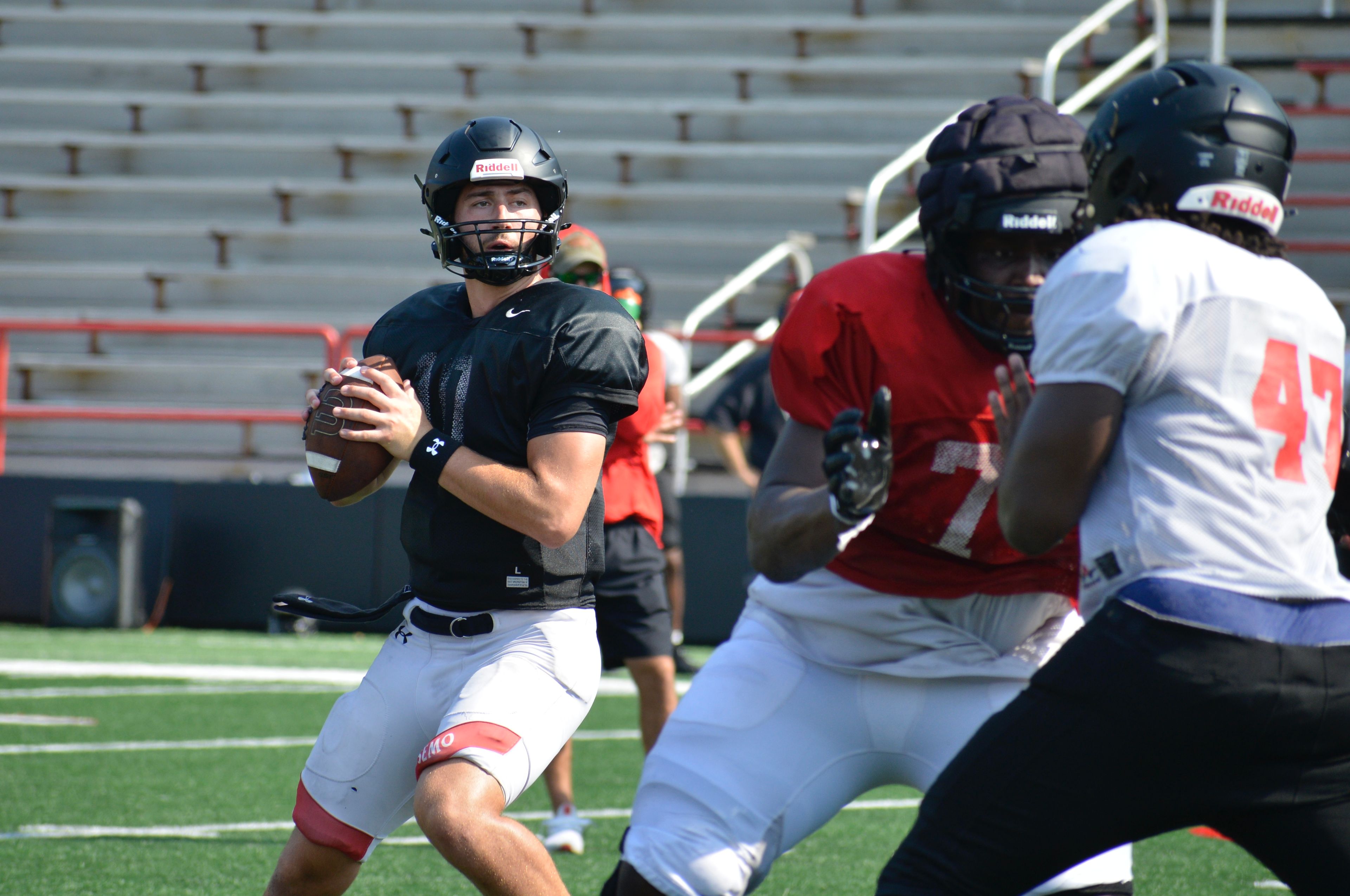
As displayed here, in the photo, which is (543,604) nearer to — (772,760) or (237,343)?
(772,760)

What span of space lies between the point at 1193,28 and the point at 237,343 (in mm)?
7939

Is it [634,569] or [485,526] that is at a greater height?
[485,526]

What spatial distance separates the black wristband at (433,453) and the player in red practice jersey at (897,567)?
24.2 inches

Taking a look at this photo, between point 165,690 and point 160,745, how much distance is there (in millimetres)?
1384

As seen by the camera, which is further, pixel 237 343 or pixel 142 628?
pixel 237 343

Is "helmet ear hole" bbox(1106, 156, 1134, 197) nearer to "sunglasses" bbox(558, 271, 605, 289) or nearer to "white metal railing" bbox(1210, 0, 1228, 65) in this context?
"sunglasses" bbox(558, 271, 605, 289)

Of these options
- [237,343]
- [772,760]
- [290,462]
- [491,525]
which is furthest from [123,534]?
[772,760]

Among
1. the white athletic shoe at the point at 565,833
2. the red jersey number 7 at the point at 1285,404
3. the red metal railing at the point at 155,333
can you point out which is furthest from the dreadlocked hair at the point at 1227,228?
the red metal railing at the point at 155,333

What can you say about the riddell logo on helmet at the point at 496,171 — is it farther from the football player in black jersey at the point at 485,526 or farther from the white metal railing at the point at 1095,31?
the white metal railing at the point at 1095,31

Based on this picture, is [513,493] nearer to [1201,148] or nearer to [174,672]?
[1201,148]

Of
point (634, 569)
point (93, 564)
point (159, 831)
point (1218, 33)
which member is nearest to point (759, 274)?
point (1218, 33)

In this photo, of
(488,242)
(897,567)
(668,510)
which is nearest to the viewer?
(897,567)

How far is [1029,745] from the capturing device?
1.97 meters

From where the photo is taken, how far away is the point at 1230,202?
2.10m
